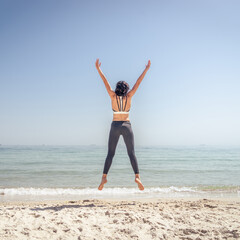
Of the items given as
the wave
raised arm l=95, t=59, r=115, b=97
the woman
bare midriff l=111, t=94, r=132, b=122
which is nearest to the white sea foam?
the wave

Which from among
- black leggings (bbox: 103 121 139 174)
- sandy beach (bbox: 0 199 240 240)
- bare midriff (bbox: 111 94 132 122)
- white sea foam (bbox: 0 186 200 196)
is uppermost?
bare midriff (bbox: 111 94 132 122)

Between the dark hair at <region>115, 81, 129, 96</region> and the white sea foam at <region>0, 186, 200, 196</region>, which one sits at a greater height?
the dark hair at <region>115, 81, 129, 96</region>

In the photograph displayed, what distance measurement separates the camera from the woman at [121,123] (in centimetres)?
489

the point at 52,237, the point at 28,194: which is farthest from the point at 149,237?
the point at 28,194

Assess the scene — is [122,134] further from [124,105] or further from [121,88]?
[121,88]

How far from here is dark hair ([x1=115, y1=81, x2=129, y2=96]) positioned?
5000mm

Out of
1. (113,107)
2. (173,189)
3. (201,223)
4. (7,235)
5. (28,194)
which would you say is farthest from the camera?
(173,189)

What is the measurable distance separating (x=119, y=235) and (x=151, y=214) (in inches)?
46.4

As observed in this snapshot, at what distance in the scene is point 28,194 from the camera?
852cm

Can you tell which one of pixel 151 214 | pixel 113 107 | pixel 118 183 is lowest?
pixel 118 183

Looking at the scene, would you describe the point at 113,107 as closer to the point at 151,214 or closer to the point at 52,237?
the point at 151,214

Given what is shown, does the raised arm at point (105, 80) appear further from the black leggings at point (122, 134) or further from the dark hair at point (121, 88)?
the black leggings at point (122, 134)

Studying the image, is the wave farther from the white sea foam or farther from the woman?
the woman

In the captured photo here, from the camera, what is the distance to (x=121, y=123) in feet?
16.1
